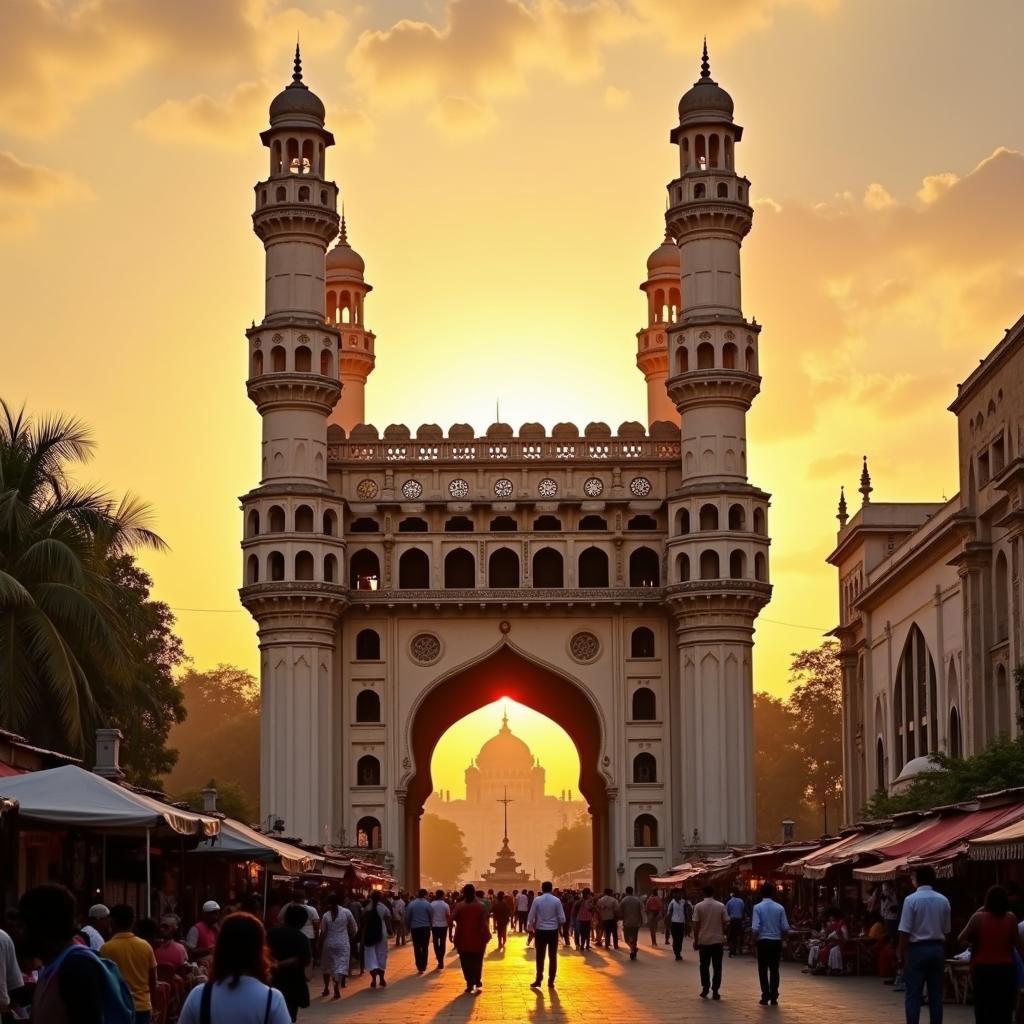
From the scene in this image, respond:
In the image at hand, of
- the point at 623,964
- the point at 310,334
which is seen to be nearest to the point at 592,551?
the point at 310,334

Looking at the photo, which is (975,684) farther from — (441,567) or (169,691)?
(169,691)

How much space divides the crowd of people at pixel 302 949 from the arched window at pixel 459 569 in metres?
22.7

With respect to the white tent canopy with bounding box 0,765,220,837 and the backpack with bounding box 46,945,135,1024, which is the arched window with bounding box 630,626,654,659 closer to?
the white tent canopy with bounding box 0,765,220,837

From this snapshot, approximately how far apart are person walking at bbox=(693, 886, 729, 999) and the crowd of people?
3 centimetres

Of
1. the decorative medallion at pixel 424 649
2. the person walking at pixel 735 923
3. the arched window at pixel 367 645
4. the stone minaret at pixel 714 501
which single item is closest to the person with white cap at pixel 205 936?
the person walking at pixel 735 923

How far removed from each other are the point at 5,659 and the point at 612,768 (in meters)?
35.6

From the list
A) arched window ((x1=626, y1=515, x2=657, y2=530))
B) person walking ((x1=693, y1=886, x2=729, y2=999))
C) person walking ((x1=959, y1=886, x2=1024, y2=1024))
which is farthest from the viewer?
arched window ((x1=626, y1=515, x2=657, y2=530))

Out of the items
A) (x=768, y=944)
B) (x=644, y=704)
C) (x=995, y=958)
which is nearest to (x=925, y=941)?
(x=995, y=958)

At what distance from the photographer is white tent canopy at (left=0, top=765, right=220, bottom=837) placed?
64.3 feet

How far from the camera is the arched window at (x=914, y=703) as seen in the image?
2395 inches

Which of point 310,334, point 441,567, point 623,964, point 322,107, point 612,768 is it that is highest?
point 322,107

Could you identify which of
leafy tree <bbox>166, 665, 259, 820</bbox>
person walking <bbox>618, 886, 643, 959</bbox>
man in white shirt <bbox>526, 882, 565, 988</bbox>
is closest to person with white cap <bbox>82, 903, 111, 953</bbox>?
man in white shirt <bbox>526, 882, 565, 988</bbox>

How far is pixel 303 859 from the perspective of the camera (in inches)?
1214

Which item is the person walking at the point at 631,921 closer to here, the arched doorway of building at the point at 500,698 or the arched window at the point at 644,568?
the arched doorway of building at the point at 500,698
